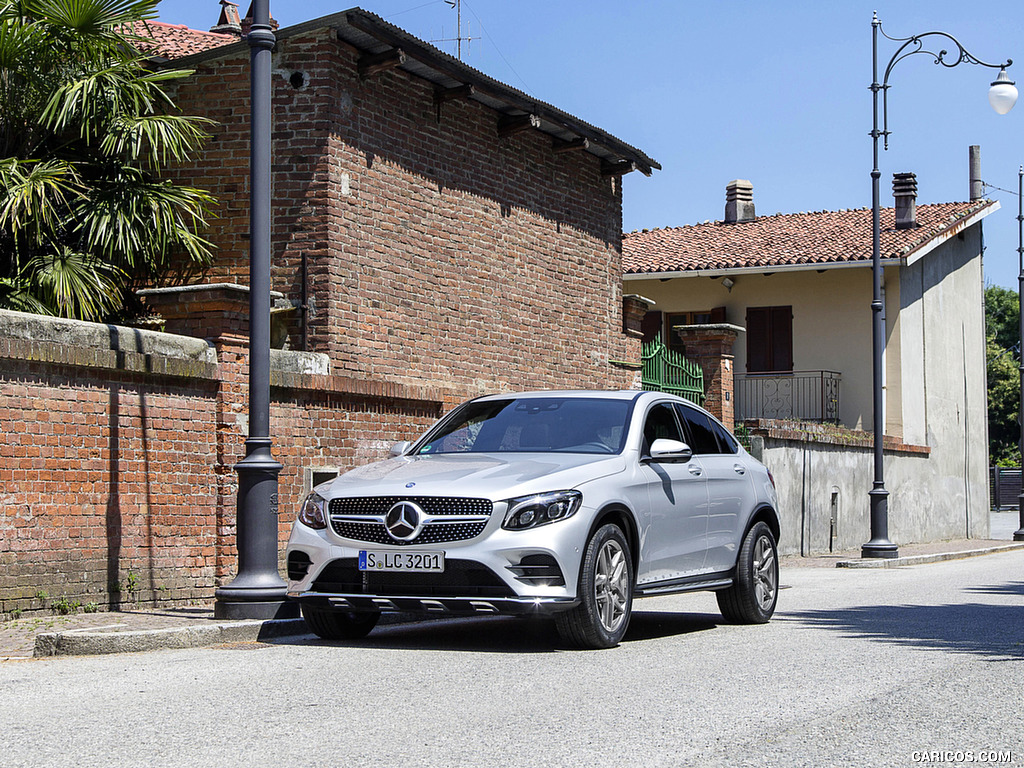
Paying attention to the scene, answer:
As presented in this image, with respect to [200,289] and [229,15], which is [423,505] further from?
[229,15]

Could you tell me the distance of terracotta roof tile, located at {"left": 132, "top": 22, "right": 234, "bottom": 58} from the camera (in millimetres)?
16109

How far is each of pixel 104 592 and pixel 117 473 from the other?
0.94 meters

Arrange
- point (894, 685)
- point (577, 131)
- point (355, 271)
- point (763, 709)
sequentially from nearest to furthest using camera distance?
point (763, 709) < point (894, 685) < point (355, 271) < point (577, 131)

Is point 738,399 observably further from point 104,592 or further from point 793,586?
point 104,592

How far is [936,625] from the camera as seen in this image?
33.4 ft

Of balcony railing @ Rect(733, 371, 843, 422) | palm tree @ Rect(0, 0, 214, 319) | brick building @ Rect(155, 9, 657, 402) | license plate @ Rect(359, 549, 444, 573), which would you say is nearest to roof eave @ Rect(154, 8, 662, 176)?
brick building @ Rect(155, 9, 657, 402)

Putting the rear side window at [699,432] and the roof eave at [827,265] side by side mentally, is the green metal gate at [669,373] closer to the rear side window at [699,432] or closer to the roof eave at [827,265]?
the roof eave at [827,265]

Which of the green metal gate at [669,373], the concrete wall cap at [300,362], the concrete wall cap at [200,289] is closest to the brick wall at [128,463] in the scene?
the concrete wall cap at [300,362]

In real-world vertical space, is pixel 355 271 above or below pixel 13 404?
above

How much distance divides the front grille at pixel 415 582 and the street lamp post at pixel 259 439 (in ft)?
4.16

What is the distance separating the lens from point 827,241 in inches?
1299

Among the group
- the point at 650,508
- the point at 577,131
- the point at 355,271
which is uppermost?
the point at 577,131

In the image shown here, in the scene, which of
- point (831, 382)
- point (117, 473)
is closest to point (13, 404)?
point (117, 473)

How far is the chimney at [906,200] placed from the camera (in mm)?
34188
